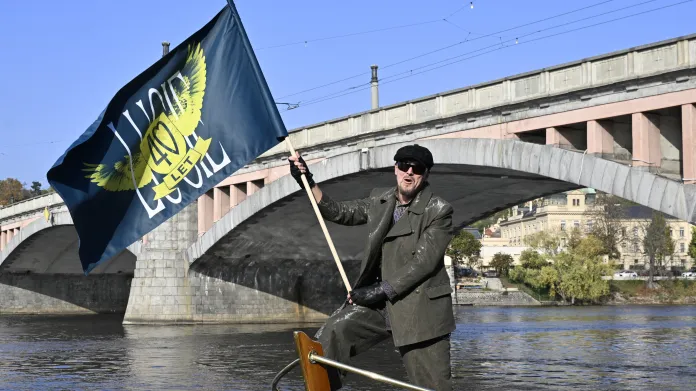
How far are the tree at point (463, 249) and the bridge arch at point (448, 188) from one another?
5800 cm

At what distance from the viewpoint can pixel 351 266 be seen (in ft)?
165

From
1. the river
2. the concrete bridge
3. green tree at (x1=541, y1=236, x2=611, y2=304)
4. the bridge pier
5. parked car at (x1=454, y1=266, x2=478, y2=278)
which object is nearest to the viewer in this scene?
the river

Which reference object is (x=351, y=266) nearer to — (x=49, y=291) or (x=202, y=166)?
(x=49, y=291)

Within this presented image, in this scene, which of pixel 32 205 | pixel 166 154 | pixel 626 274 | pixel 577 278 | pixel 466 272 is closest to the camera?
pixel 166 154

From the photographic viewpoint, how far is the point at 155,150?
34.3ft

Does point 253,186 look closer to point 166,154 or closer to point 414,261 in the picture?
point 166,154

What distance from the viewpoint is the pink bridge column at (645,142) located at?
2628cm

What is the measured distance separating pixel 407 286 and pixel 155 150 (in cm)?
359

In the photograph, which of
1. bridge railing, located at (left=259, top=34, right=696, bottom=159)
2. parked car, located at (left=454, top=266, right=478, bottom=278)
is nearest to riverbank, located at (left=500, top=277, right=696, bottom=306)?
parked car, located at (left=454, top=266, right=478, bottom=278)

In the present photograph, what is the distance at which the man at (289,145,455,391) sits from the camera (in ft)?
25.5

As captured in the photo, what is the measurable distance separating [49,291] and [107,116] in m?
62.8

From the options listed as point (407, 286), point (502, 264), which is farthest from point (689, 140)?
Result: point (502, 264)

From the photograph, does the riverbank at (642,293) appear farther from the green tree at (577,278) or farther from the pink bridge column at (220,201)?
the pink bridge column at (220,201)

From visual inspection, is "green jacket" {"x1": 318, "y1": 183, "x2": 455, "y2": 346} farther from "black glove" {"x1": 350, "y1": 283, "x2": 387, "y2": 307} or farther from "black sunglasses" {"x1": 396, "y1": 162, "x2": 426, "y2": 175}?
"black sunglasses" {"x1": 396, "y1": 162, "x2": 426, "y2": 175}
